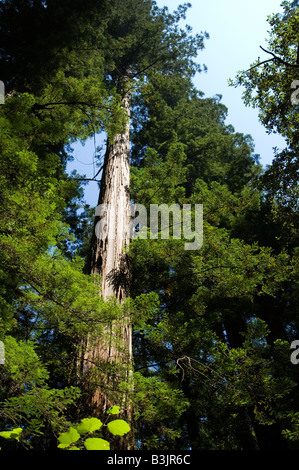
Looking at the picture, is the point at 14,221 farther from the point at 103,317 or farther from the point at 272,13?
the point at 272,13

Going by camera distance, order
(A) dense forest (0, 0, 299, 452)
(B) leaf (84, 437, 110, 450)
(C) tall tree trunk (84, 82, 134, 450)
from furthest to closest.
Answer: (C) tall tree trunk (84, 82, 134, 450) < (A) dense forest (0, 0, 299, 452) < (B) leaf (84, 437, 110, 450)

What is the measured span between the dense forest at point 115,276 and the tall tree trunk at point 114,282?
0.02m

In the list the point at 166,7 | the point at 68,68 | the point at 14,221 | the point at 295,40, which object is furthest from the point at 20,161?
the point at 166,7

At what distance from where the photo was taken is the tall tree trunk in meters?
2.96

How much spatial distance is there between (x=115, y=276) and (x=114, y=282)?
10 centimetres

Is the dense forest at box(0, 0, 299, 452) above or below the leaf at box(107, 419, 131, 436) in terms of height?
above

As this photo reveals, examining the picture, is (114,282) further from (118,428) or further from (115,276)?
(118,428)

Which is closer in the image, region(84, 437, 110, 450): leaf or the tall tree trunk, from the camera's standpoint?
region(84, 437, 110, 450): leaf

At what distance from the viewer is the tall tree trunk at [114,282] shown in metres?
2.96

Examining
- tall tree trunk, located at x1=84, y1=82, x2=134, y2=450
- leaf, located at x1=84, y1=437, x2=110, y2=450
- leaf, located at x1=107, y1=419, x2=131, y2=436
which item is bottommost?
leaf, located at x1=84, y1=437, x2=110, y2=450

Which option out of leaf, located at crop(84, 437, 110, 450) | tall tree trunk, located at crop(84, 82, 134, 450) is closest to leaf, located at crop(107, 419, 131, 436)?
leaf, located at crop(84, 437, 110, 450)

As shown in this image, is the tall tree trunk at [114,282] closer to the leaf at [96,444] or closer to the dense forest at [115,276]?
the dense forest at [115,276]

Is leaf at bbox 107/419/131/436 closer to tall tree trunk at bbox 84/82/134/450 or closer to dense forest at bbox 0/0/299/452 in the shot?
dense forest at bbox 0/0/299/452

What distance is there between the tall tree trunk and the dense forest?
0.02 metres
